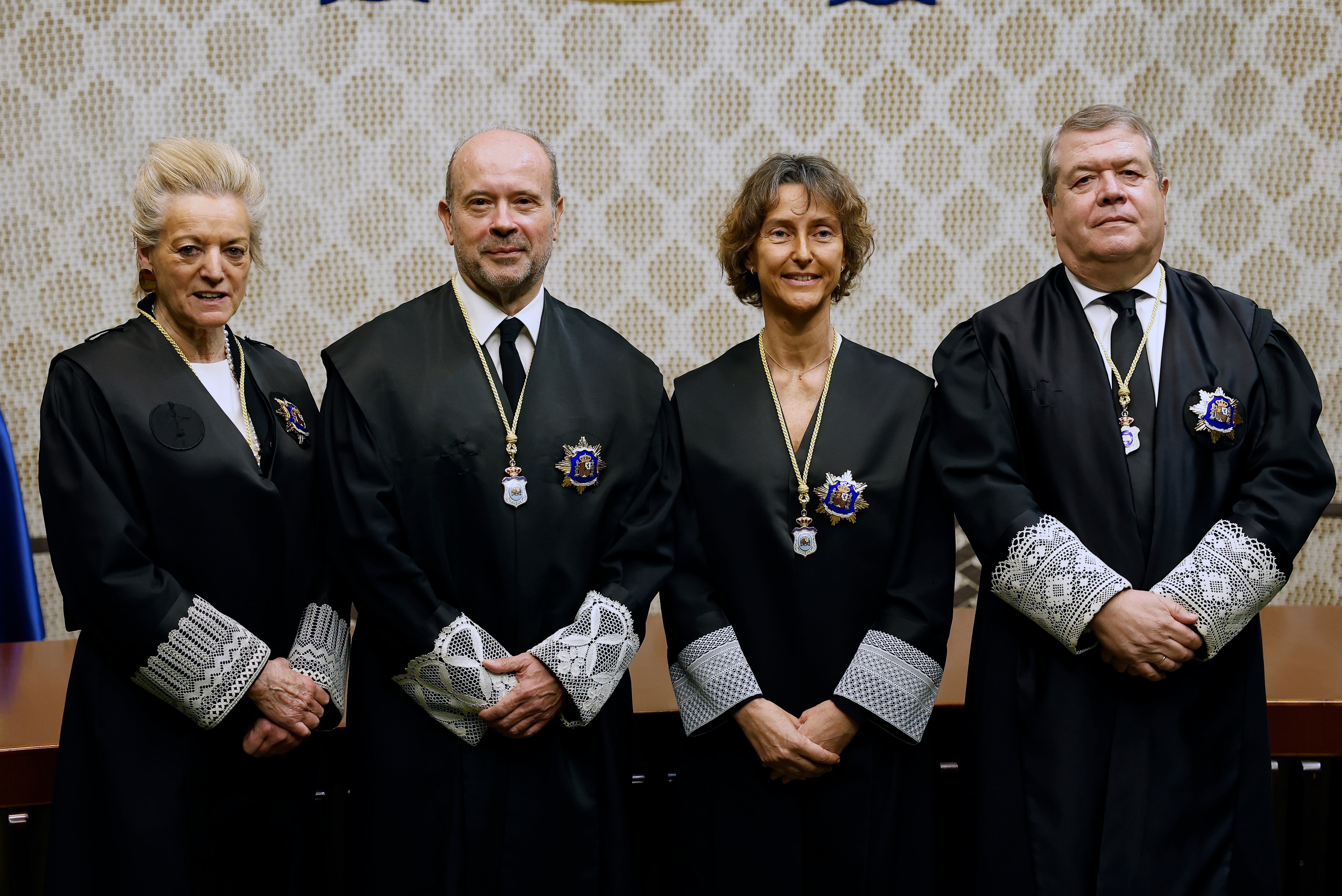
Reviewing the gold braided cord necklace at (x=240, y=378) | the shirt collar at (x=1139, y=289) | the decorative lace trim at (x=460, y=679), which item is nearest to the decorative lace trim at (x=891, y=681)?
the decorative lace trim at (x=460, y=679)

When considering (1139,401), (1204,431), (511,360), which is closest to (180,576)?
(511,360)

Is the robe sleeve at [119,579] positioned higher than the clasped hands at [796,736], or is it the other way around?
the robe sleeve at [119,579]

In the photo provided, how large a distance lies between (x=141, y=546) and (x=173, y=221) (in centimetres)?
Result: 64

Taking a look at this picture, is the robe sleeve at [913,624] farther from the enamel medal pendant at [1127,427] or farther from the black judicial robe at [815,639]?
the enamel medal pendant at [1127,427]

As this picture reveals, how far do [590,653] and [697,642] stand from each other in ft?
0.83

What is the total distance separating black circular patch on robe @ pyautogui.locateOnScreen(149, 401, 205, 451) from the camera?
7.10 ft

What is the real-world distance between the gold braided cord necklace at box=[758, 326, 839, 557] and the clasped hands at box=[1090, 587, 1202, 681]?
1.92 ft

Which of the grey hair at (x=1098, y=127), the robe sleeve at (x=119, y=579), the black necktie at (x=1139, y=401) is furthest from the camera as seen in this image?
the grey hair at (x=1098, y=127)

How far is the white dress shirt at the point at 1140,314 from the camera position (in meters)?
2.39

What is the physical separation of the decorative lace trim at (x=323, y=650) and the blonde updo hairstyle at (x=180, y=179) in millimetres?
803

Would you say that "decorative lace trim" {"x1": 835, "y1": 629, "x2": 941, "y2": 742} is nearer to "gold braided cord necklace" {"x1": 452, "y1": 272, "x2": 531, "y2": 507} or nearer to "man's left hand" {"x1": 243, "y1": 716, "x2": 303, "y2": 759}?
"gold braided cord necklace" {"x1": 452, "y1": 272, "x2": 531, "y2": 507}

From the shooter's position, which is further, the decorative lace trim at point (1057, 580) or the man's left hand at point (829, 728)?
the man's left hand at point (829, 728)

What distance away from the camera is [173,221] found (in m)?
2.23

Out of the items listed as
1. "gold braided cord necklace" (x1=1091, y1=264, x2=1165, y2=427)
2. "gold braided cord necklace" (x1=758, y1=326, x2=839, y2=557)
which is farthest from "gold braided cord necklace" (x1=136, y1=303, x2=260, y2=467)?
"gold braided cord necklace" (x1=1091, y1=264, x2=1165, y2=427)
